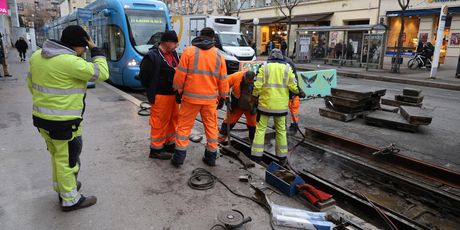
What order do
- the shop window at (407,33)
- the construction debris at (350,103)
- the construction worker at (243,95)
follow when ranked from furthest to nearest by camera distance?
the shop window at (407,33) → the construction debris at (350,103) → the construction worker at (243,95)

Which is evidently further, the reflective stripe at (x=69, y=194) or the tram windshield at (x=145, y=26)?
the tram windshield at (x=145, y=26)

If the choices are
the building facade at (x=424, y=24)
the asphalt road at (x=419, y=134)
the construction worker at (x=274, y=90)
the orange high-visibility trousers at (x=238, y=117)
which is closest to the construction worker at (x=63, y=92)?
the construction worker at (x=274, y=90)

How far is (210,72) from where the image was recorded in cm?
426

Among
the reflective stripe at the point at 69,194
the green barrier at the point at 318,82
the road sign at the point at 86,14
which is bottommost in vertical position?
the reflective stripe at the point at 69,194

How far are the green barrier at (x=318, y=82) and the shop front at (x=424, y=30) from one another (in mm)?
13251

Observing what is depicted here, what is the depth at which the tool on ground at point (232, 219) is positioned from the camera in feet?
9.80

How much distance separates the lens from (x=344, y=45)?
22.1 meters

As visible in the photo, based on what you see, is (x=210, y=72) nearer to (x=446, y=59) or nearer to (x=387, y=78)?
(x=387, y=78)

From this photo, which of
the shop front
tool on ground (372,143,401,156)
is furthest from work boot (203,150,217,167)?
the shop front

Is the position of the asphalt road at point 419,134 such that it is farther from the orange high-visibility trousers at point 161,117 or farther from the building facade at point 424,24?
the building facade at point 424,24

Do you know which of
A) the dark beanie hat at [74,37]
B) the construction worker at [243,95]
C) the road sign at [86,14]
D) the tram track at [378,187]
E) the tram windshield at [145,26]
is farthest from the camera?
the road sign at [86,14]

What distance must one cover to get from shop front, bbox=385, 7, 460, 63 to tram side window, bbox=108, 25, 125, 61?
702 inches

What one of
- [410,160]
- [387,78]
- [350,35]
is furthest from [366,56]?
[410,160]

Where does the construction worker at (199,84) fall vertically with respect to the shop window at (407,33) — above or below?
below
